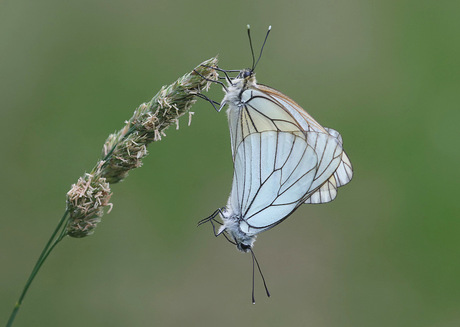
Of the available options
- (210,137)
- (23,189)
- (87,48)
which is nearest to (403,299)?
(210,137)

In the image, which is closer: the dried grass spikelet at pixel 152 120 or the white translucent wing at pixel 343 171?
the dried grass spikelet at pixel 152 120

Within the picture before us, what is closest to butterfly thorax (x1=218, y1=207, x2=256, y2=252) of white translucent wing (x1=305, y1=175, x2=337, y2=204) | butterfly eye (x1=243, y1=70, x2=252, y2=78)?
white translucent wing (x1=305, y1=175, x2=337, y2=204)

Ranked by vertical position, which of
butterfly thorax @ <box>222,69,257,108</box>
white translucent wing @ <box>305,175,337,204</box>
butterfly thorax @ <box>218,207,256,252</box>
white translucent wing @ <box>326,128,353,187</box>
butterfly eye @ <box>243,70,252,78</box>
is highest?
butterfly eye @ <box>243,70,252,78</box>

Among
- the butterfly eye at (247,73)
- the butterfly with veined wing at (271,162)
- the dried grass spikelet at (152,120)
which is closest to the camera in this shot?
the dried grass spikelet at (152,120)

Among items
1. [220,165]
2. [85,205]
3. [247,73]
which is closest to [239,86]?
[247,73]

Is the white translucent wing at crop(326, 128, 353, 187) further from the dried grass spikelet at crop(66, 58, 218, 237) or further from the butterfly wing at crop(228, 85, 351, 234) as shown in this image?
the dried grass spikelet at crop(66, 58, 218, 237)

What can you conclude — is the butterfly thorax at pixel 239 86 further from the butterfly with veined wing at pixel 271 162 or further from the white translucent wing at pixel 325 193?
the white translucent wing at pixel 325 193

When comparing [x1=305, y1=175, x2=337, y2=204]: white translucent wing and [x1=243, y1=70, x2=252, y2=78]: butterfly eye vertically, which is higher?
[x1=243, y1=70, x2=252, y2=78]: butterfly eye

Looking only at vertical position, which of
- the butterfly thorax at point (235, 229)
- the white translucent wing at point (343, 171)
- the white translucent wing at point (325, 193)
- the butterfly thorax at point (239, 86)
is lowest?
the butterfly thorax at point (235, 229)

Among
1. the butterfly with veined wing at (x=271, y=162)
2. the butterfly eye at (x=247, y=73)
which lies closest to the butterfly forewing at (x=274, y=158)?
the butterfly with veined wing at (x=271, y=162)
